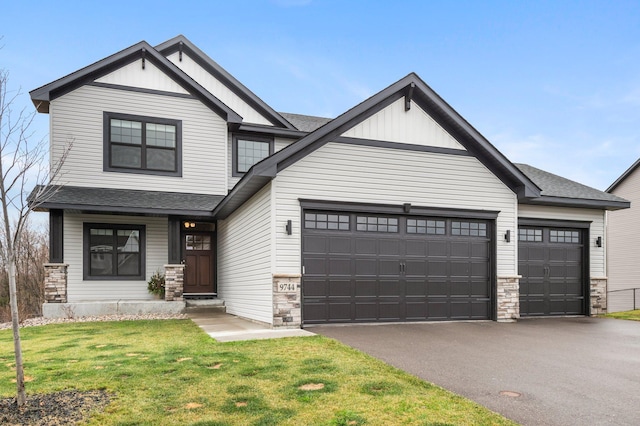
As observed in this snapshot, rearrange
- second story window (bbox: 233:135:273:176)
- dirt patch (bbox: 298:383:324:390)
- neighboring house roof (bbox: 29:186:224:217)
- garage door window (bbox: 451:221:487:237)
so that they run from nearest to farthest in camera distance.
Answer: dirt patch (bbox: 298:383:324:390)
garage door window (bbox: 451:221:487:237)
neighboring house roof (bbox: 29:186:224:217)
second story window (bbox: 233:135:273:176)

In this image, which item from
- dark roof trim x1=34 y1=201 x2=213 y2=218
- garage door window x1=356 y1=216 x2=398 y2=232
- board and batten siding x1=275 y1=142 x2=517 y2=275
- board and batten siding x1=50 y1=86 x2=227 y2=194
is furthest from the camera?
board and batten siding x1=50 y1=86 x2=227 y2=194

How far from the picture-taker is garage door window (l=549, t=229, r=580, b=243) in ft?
45.5

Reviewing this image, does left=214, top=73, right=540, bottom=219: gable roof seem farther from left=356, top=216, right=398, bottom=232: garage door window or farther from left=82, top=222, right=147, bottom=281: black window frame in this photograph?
left=82, top=222, right=147, bottom=281: black window frame

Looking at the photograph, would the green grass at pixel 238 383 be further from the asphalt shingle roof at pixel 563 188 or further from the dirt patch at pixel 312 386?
the asphalt shingle roof at pixel 563 188

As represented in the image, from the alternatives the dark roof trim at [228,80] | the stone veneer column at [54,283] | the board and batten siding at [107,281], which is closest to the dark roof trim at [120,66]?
the dark roof trim at [228,80]

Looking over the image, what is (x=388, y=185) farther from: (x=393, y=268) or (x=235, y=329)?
(x=235, y=329)

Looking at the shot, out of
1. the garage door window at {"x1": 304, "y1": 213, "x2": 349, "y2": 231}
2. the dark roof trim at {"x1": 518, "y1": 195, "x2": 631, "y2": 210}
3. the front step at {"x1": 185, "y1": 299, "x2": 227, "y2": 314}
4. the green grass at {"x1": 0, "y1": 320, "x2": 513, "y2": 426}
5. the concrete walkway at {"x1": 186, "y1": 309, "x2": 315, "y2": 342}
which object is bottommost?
the front step at {"x1": 185, "y1": 299, "x2": 227, "y2": 314}

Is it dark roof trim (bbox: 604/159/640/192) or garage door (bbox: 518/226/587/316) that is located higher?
dark roof trim (bbox: 604/159/640/192)

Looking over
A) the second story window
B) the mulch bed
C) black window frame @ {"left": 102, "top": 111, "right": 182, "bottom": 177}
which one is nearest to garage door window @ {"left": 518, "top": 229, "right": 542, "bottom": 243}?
the second story window

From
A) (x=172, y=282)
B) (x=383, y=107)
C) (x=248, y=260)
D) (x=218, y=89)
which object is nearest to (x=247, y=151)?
(x=218, y=89)

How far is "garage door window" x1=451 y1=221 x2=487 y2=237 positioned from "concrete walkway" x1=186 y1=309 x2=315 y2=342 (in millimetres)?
4871

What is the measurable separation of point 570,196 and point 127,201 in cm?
1280

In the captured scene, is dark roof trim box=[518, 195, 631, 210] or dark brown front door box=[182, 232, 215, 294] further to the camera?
dark brown front door box=[182, 232, 215, 294]

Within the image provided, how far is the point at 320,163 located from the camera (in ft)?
35.3
